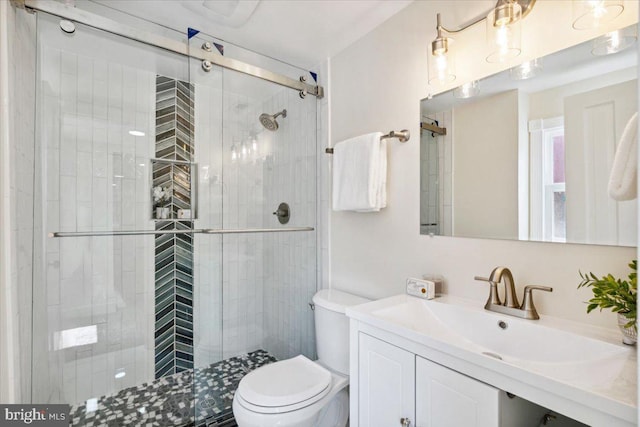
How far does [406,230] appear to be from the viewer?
1621 millimetres

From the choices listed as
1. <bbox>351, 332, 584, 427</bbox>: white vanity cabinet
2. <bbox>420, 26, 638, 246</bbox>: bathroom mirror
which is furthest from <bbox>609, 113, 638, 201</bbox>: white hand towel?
<bbox>351, 332, 584, 427</bbox>: white vanity cabinet

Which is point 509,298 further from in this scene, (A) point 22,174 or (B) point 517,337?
(A) point 22,174

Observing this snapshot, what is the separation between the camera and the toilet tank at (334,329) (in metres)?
1.67

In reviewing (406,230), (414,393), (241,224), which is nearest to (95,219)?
(241,224)

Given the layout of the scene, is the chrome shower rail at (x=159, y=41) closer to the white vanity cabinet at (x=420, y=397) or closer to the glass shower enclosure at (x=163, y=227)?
the glass shower enclosure at (x=163, y=227)

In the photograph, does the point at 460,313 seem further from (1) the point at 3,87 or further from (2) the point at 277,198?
(1) the point at 3,87

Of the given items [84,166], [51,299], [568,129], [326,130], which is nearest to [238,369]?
[51,299]

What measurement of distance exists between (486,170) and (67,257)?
7.25ft

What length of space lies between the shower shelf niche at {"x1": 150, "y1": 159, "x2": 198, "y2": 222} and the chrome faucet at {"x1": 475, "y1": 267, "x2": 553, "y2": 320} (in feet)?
5.80

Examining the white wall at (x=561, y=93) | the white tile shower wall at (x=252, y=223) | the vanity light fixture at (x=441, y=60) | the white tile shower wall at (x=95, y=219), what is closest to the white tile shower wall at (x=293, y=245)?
the white tile shower wall at (x=252, y=223)

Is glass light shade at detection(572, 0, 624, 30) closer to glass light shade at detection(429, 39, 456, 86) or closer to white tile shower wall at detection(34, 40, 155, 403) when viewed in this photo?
glass light shade at detection(429, 39, 456, 86)

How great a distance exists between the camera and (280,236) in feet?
6.82

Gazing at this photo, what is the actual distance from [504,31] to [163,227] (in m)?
2.14

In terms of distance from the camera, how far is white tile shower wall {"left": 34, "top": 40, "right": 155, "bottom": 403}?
64.6 inches
